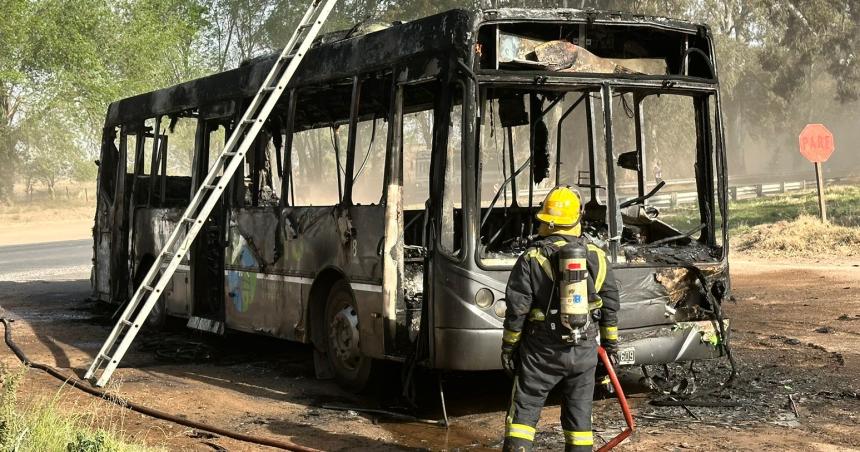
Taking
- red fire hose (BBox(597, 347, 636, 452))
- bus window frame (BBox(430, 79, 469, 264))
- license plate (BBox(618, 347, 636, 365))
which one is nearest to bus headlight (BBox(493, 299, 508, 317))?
bus window frame (BBox(430, 79, 469, 264))

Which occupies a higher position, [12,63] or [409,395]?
[12,63]

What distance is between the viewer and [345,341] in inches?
394

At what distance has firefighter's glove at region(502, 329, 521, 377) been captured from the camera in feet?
21.0

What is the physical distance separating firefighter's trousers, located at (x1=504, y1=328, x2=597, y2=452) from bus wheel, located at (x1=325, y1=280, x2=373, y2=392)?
134 inches

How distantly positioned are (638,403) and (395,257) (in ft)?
7.34

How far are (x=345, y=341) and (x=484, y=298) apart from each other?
2064 mm

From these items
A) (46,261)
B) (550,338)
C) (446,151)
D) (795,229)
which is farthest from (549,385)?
(46,261)

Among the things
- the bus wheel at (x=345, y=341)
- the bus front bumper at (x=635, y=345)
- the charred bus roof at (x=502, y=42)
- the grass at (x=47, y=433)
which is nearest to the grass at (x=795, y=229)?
the charred bus roof at (x=502, y=42)

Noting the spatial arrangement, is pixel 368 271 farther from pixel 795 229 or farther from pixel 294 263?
pixel 795 229

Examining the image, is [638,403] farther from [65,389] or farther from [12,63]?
[12,63]

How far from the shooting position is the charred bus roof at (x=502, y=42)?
27.9 ft

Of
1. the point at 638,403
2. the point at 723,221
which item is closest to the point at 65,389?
the point at 638,403

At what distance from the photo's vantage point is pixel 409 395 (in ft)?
29.2

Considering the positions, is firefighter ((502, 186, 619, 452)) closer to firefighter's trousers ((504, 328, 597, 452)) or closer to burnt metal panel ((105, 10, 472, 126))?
firefighter's trousers ((504, 328, 597, 452))
